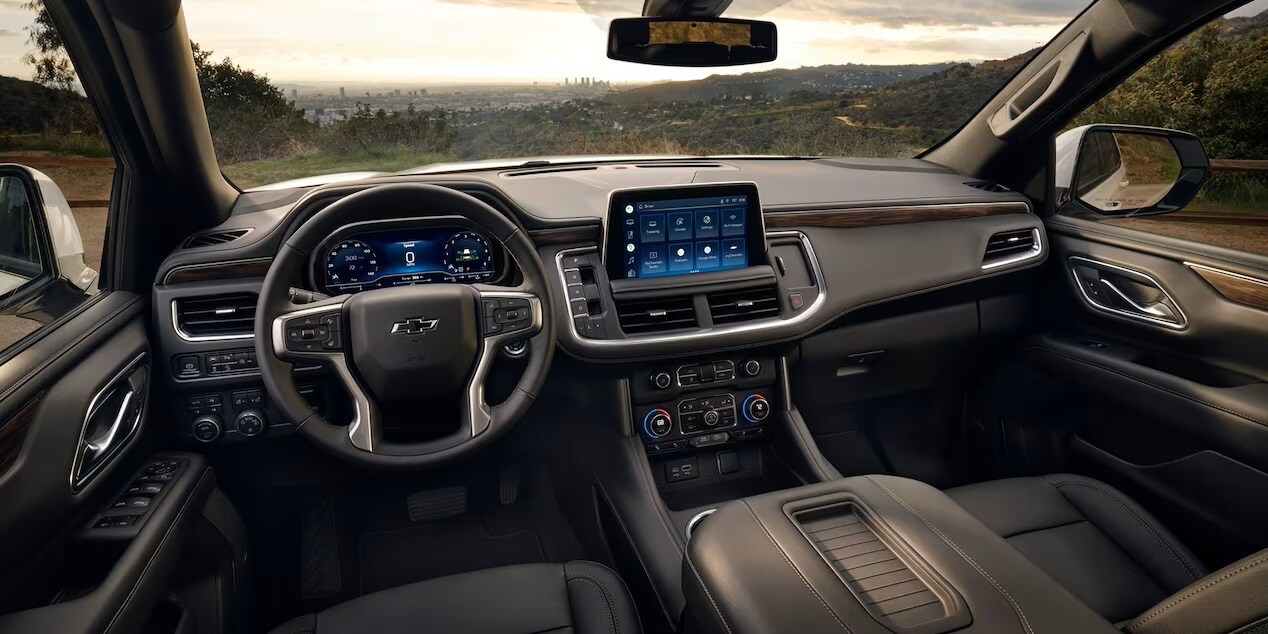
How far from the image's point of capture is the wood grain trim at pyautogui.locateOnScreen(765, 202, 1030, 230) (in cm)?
284

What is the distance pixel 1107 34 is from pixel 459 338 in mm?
2356

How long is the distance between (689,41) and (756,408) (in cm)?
131

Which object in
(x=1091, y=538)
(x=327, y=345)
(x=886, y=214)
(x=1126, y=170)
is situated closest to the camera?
(x=327, y=345)

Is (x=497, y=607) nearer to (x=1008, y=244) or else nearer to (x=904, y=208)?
(x=904, y=208)

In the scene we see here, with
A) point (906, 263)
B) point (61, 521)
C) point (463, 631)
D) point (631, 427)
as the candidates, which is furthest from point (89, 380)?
point (906, 263)

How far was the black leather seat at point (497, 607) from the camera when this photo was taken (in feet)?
5.81

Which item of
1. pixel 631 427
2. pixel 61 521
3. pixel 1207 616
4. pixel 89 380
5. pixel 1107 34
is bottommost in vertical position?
pixel 631 427

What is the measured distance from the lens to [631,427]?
8.79 ft

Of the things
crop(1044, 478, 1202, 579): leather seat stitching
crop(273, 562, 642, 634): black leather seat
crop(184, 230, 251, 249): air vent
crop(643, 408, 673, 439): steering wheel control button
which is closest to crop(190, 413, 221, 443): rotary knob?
crop(184, 230, 251, 249): air vent

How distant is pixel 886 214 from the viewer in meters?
2.98

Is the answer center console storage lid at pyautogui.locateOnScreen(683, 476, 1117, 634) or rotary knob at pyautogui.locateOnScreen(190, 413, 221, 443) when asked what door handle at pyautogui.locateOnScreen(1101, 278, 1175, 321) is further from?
rotary knob at pyautogui.locateOnScreen(190, 413, 221, 443)

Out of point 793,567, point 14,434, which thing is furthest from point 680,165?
point 14,434

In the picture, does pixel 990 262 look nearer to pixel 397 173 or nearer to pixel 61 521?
pixel 397 173

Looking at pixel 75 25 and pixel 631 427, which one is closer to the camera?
pixel 75 25
